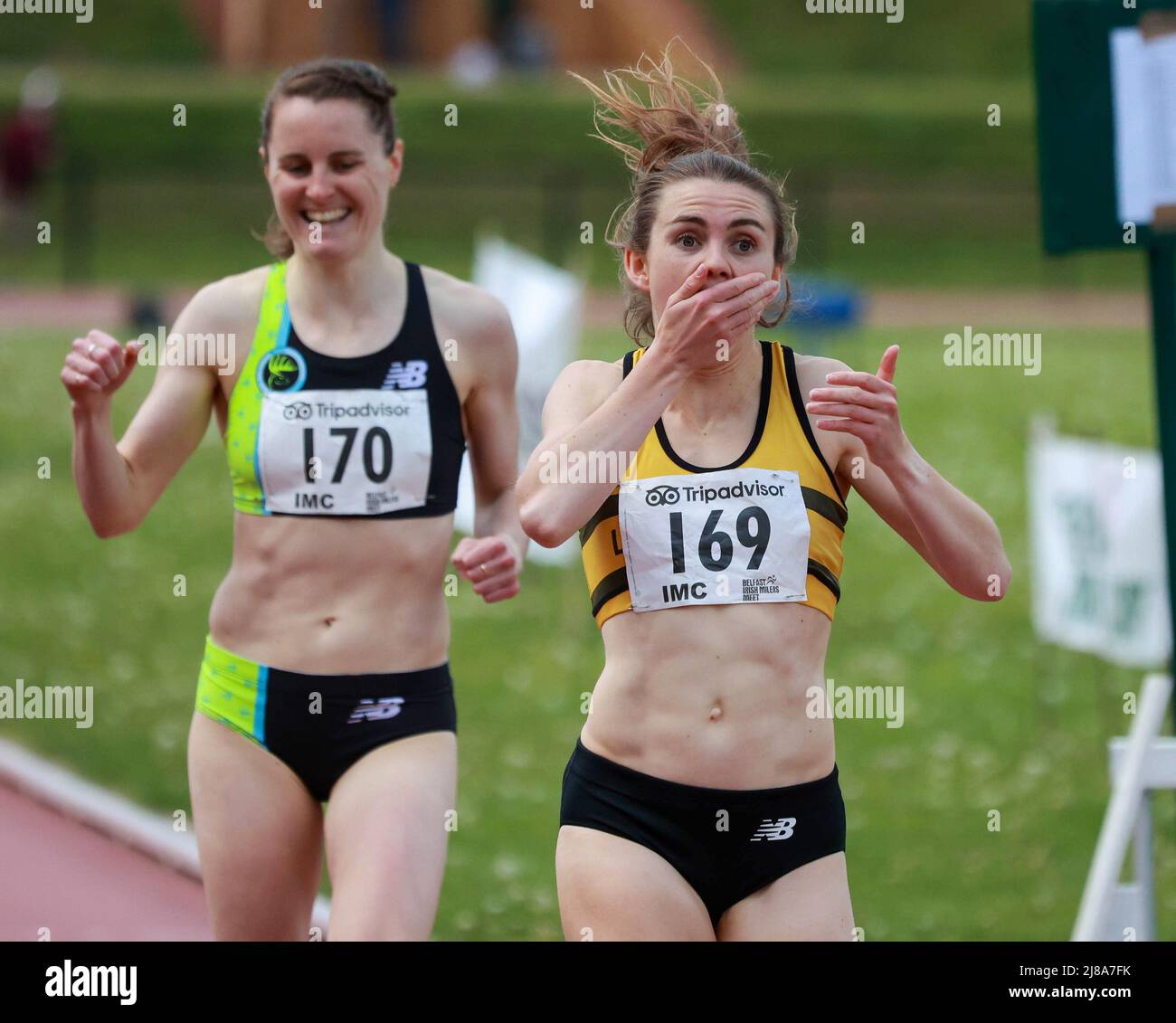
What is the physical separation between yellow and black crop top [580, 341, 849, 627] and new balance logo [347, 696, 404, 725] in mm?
744

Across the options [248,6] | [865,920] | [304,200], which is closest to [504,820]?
[865,920]

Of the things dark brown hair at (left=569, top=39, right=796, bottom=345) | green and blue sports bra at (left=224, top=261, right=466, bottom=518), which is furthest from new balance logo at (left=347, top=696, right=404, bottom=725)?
dark brown hair at (left=569, top=39, right=796, bottom=345)

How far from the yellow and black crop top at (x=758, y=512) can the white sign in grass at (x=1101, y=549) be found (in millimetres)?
5168

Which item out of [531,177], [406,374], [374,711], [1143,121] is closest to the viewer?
[374,711]

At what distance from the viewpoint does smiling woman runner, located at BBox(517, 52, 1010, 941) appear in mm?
3568

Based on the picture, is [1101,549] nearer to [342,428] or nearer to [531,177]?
[342,428]

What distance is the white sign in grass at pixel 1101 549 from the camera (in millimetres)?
8797

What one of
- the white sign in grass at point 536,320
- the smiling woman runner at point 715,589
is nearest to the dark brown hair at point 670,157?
the smiling woman runner at point 715,589

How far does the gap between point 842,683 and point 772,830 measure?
6709mm

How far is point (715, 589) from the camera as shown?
3.66 meters

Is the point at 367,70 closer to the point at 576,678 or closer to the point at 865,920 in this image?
the point at 865,920

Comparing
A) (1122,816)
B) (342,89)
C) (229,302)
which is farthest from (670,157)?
(1122,816)

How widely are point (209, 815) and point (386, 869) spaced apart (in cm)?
52

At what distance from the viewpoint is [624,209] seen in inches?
163
